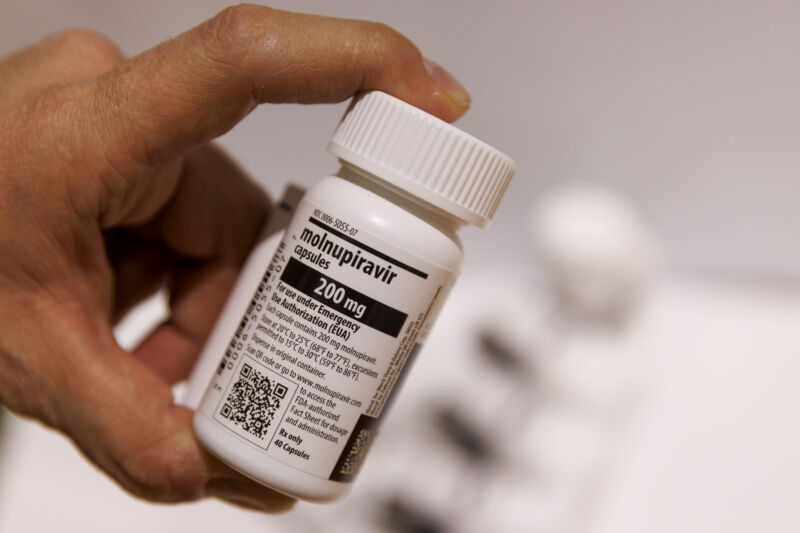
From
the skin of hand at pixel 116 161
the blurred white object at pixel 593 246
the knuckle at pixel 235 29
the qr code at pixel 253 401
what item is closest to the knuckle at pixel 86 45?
the skin of hand at pixel 116 161

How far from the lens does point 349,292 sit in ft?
1.13

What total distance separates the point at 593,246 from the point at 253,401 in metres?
0.45

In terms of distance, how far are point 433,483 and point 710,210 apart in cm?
42

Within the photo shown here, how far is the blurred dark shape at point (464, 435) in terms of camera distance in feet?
2.33

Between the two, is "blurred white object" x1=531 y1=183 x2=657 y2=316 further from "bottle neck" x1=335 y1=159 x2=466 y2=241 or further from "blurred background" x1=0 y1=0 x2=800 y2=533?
"bottle neck" x1=335 y1=159 x2=466 y2=241

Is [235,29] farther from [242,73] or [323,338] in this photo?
[323,338]

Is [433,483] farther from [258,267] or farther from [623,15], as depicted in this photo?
[623,15]

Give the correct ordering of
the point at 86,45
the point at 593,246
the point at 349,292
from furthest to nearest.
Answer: the point at 593,246 < the point at 86,45 < the point at 349,292

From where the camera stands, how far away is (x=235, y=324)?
46 cm

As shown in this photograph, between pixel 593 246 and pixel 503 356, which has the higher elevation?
pixel 593 246

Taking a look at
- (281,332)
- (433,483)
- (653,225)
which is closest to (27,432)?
(433,483)

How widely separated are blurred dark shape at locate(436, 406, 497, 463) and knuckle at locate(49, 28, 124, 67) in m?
0.48

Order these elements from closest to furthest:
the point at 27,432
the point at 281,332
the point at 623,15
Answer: the point at 281,332, the point at 623,15, the point at 27,432

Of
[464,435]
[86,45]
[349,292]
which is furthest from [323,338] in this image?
[464,435]
